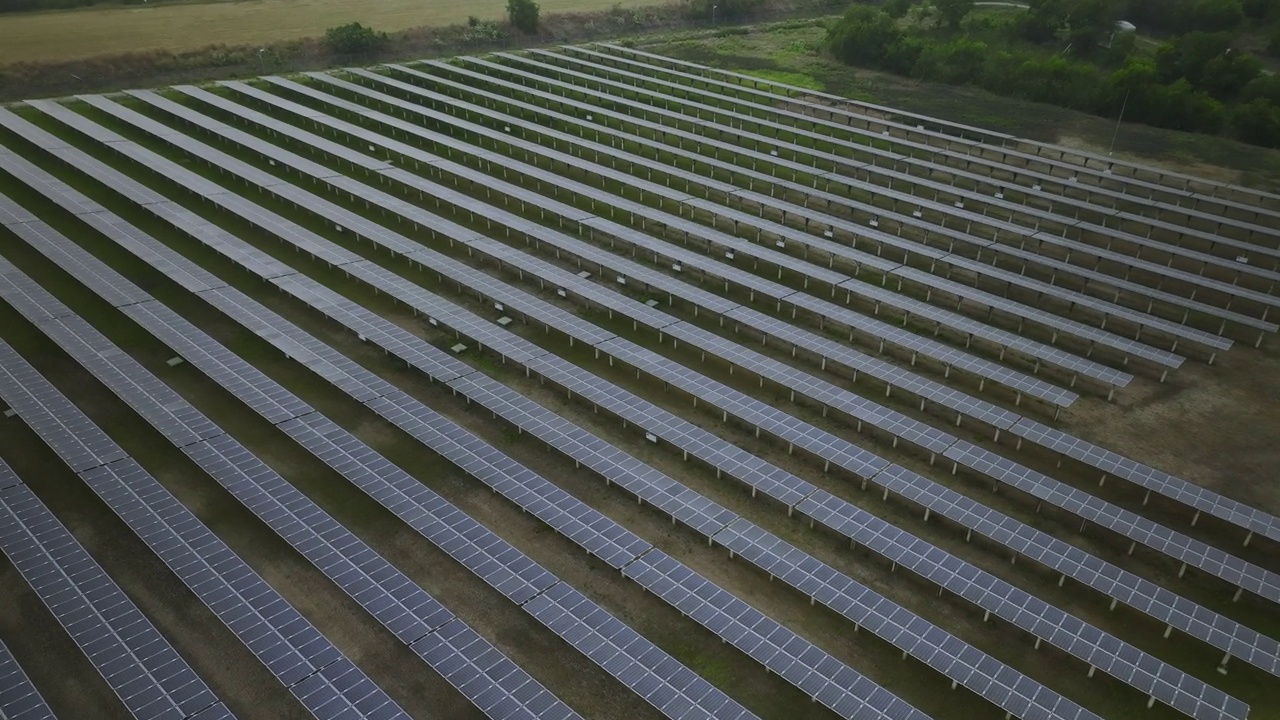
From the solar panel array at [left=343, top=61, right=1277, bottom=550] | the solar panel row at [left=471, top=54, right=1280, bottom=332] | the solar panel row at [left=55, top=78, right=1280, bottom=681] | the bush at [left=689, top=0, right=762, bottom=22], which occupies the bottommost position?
the solar panel row at [left=55, top=78, right=1280, bottom=681]

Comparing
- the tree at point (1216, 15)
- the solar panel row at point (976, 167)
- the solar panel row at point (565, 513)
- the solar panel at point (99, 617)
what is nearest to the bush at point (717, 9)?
the solar panel row at point (976, 167)

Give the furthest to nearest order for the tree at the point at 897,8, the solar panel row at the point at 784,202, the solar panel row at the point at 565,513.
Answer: the tree at the point at 897,8
the solar panel row at the point at 784,202
the solar panel row at the point at 565,513

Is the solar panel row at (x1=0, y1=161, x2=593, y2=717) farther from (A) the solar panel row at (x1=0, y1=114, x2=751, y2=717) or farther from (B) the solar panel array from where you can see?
(B) the solar panel array

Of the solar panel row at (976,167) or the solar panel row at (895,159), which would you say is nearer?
the solar panel row at (895,159)

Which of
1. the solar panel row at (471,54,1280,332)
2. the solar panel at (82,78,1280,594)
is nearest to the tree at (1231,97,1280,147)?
the solar panel row at (471,54,1280,332)

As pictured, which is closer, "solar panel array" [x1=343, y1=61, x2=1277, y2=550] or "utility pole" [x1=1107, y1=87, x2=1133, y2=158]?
"solar panel array" [x1=343, y1=61, x2=1277, y2=550]

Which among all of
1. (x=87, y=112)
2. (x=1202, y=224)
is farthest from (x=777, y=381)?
(x=87, y=112)

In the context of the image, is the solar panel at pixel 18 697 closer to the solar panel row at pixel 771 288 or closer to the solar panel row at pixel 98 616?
the solar panel row at pixel 98 616
